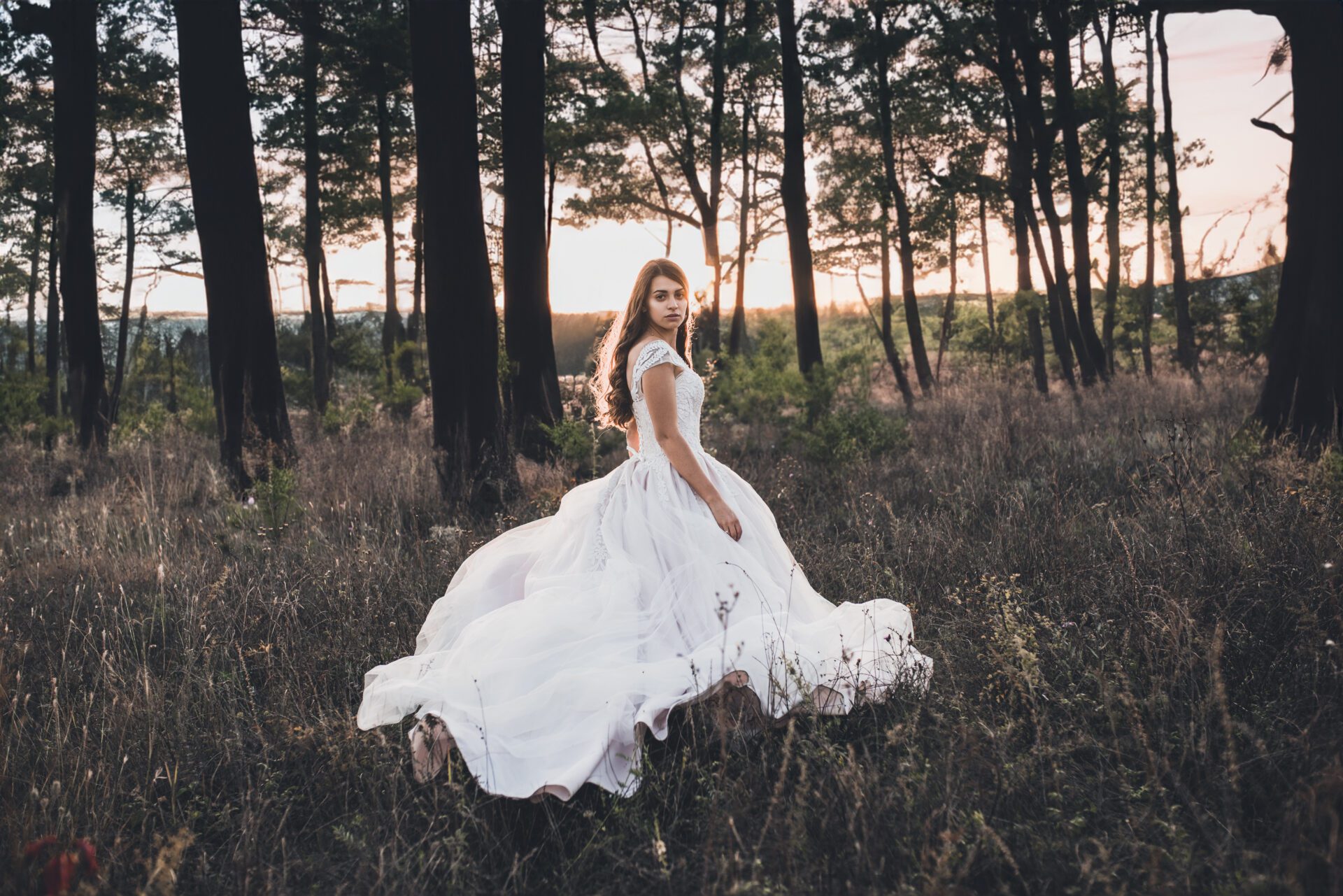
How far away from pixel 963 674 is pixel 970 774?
0.69 m

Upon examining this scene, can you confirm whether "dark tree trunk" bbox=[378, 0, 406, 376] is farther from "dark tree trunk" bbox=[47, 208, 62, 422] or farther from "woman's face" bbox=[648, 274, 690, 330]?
"woman's face" bbox=[648, 274, 690, 330]

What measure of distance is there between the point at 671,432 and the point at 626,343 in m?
0.59

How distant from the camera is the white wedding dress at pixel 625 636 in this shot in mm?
2625

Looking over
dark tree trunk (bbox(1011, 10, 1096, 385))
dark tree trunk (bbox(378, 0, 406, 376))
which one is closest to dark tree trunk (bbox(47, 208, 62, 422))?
dark tree trunk (bbox(378, 0, 406, 376))

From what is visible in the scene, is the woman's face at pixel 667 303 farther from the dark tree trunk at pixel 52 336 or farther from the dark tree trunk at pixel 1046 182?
the dark tree trunk at pixel 52 336

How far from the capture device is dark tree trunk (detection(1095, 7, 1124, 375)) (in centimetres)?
1553

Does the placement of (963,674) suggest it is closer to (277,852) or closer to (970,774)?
(970,774)

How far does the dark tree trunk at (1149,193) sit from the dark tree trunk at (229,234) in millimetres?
15558

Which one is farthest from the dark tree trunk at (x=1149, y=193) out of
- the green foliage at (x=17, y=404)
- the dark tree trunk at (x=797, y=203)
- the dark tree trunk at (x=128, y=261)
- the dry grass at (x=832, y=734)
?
the dark tree trunk at (x=128, y=261)

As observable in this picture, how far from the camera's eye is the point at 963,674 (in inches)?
127

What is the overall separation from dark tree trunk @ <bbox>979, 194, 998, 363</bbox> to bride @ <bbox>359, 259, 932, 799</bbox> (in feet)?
66.0

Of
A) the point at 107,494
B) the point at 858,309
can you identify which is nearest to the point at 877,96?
the point at 107,494

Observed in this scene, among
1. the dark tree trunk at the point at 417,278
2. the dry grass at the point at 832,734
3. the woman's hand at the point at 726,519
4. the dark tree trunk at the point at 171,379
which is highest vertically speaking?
the dark tree trunk at the point at 417,278

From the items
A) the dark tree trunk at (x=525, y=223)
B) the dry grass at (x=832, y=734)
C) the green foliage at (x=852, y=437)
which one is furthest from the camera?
the dark tree trunk at (x=525, y=223)
